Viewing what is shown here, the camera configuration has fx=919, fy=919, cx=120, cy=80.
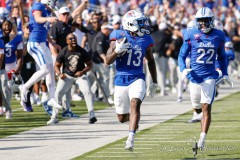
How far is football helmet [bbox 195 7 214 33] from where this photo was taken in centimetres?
1241

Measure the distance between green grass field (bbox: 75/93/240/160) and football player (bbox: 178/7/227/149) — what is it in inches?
26.7

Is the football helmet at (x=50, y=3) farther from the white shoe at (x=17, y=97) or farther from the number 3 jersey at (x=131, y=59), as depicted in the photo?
the white shoe at (x=17, y=97)

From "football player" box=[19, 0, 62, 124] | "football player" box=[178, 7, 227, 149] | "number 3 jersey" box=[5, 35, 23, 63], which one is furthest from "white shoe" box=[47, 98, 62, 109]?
"football player" box=[178, 7, 227, 149]

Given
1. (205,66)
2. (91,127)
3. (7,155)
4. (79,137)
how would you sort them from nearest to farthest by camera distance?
(7,155), (205,66), (79,137), (91,127)

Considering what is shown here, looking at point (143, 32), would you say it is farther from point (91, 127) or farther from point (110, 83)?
point (110, 83)

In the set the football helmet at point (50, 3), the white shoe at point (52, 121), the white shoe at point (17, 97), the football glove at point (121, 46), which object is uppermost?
the football helmet at point (50, 3)

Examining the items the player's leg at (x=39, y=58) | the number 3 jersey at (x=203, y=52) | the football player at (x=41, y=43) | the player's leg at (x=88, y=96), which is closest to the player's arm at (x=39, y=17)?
the football player at (x=41, y=43)

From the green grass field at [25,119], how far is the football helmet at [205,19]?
3.62 metres

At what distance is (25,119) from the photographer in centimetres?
1670

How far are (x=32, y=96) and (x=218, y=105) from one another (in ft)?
13.3

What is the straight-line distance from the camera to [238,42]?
28.9 m

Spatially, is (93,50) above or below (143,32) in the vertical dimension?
below

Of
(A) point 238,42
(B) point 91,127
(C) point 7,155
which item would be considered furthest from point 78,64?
(A) point 238,42

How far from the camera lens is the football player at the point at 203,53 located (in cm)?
1243
